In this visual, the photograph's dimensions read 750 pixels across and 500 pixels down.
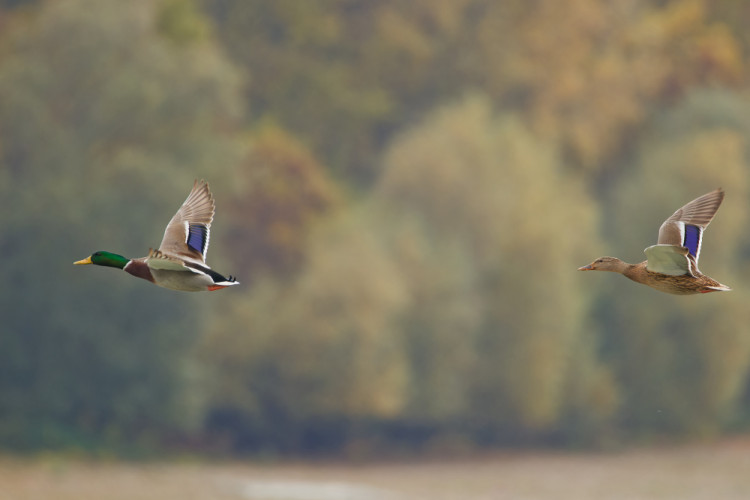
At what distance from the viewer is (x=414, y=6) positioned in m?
61.9

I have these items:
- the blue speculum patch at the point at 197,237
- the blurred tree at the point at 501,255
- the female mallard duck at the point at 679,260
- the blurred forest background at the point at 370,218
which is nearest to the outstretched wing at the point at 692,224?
the female mallard duck at the point at 679,260

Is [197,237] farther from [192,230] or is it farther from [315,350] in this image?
[315,350]

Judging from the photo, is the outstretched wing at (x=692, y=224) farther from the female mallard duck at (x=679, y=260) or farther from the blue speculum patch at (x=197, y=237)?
the blue speculum patch at (x=197, y=237)

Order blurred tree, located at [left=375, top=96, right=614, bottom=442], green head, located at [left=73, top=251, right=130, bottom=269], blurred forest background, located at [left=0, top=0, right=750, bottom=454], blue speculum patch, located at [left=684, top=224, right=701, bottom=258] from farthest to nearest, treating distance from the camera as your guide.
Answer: blurred tree, located at [left=375, top=96, right=614, bottom=442] → blurred forest background, located at [left=0, top=0, right=750, bottom=454] → blue speculum patch, located at [left=684, top=224, right=701, bottom=258] → green head, located at [left=73, top=251, right=130, bottom=269]

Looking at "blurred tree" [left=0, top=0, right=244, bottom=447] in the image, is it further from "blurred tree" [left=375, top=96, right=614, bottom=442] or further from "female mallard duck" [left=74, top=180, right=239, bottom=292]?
"female mallard duck" [left=74, top=180, right=239, bottom=292]

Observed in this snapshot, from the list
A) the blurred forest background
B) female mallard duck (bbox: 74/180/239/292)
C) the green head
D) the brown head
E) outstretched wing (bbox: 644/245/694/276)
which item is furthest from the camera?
the blurred forest background

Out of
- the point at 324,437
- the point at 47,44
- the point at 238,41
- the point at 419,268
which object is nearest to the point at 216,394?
the point at 324,437

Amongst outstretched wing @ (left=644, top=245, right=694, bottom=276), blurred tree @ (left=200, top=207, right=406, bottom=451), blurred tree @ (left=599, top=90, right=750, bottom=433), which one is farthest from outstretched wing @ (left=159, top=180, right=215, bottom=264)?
blurred tree @ (left=599, top=90, right=750, bottom=433)

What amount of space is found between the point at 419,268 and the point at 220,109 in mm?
10006

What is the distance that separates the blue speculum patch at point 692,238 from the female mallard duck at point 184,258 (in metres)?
4.02

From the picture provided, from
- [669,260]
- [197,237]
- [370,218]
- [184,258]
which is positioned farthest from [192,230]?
[370,218]

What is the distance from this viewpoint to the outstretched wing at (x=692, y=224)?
1239 cm

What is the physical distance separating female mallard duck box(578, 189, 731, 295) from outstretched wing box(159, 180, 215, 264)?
327cm

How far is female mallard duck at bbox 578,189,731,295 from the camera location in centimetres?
1171
